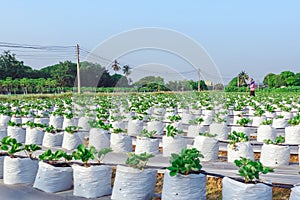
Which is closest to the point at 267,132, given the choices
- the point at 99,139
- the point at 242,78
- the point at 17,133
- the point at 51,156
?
the point at 99,139

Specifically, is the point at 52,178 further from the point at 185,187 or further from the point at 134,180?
the point at 185,187

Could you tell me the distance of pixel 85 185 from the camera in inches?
161

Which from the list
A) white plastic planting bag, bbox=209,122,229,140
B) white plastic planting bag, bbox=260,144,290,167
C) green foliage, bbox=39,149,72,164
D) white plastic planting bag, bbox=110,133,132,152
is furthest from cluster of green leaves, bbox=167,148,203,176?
white plastic planting bag, bbox=209,122,229,140

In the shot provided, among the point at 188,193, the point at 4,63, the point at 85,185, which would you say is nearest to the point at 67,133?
the point at 85,185

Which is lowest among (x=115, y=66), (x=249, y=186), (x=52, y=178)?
(x=52, y=178)

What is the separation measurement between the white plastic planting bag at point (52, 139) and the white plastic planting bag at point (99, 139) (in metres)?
0.78

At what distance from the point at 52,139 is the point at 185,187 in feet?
15.0

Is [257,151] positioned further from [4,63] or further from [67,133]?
[4,63]

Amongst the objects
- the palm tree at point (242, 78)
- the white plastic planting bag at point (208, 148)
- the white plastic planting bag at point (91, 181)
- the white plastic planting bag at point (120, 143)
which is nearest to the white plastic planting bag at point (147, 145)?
the white plastic planting bag at point (120, 143)

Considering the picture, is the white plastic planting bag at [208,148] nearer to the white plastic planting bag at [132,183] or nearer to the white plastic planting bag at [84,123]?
the white plastic planting bag at [132,183]

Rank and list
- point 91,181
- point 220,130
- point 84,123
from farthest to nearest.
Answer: point 84,123
point 220,130
point 91,181

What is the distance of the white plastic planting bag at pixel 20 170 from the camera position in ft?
15.2

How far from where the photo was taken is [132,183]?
383cm

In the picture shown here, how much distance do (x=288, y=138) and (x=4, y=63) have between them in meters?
45.2
